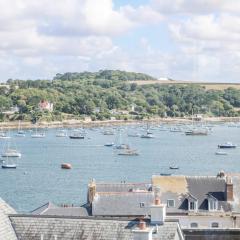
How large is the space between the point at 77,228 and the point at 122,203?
2114 cm

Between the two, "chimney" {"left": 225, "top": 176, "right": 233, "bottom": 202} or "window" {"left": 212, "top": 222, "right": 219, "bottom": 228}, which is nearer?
"window" {"left": 212, "top": 222, "right": 219, "bottom": 228}

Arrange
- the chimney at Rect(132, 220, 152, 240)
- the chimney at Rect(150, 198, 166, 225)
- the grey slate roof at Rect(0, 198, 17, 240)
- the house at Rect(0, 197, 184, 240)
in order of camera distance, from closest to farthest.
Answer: the chimney at Rect(132, 220, 152, 240) → the grey slate roof at Rect(0, 198, 17, 240) → the house at Rect(0, 197, 184, 240) → the chimney at Rect(150, 198, 166, 225)

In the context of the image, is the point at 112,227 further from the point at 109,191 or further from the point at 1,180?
the point at 1,180

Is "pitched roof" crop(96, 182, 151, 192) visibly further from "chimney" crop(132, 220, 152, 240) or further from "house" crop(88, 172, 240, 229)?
"chimney" crop(132, 220, 152, 240)

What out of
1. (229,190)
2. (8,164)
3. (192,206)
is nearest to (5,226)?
(192,206)

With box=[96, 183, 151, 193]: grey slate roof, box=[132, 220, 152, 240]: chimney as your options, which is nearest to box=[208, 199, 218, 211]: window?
box=[96, 183, 151, 193]: grey slate roof

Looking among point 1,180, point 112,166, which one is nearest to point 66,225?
point 1,180

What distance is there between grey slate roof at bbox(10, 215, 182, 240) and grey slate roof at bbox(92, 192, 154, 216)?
2010cm

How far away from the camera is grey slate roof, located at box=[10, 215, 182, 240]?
89.2ft

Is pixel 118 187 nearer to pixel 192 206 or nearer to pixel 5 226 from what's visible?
pixel 192 206

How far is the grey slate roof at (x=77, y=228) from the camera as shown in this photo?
1070 inches

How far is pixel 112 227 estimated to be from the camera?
27328mm

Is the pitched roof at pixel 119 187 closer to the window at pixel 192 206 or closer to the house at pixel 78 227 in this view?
the window at pixel 192 206

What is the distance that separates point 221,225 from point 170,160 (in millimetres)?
115171
